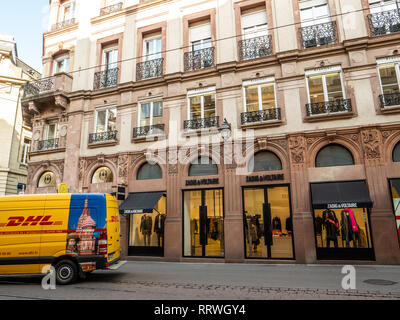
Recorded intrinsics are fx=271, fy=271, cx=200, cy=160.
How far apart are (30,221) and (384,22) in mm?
15554

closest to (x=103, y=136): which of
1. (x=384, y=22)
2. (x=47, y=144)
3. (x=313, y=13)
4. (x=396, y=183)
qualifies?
(x=47, y=144)

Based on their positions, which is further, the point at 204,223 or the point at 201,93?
the point at 201,93

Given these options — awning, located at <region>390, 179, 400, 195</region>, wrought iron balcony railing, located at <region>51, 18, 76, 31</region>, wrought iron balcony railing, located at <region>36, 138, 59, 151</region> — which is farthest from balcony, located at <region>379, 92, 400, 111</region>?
wrought iron balcony railing, located at <region>51, 18, 76, 31</region>

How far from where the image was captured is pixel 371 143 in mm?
10789

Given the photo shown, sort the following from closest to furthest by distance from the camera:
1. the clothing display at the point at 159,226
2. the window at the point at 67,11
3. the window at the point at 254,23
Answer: the clothing display at the point at 159,226, the window at the point at 254,23, the window at the point at 67,11

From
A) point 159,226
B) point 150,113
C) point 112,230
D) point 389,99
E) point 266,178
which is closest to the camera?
point 112,230

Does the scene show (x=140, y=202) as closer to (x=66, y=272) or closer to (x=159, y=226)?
(x=159, y=226)

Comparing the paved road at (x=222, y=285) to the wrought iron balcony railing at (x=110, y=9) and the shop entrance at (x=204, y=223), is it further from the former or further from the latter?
the wrought iron balcony railing at (x=110, y=9)

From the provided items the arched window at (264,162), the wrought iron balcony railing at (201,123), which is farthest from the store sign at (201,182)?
the wrought iron balcony railing at (201,123)

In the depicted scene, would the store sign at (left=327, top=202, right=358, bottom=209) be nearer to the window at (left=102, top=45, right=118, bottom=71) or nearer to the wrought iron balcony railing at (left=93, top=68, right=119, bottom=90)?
the wrought iron balcony railing at (left=93, top=68, right=119, bottom=90)

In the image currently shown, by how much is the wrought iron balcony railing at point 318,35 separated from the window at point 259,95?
241 cm

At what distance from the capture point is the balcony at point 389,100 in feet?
35.5

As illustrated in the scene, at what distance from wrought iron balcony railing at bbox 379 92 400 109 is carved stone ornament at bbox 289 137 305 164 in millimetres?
3403
